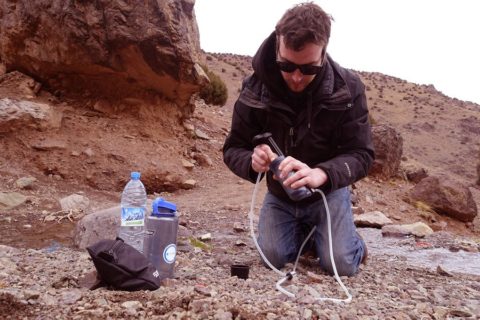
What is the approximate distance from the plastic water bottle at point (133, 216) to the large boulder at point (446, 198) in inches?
318

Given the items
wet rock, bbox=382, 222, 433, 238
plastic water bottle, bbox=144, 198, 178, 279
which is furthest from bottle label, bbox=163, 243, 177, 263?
wet rock, bbox=382, 222, 433, 238

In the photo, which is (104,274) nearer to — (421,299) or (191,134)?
(421,299)

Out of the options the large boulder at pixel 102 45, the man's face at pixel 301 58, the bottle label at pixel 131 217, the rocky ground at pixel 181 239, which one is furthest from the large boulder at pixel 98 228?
the large boulder at pixel 102 45

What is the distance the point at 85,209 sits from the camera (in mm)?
5789

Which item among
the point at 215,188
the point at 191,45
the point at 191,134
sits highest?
the point at 191,45

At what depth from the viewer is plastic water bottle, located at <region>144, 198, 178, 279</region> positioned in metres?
2.81

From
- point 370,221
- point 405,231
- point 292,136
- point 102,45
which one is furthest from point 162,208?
point 102,45

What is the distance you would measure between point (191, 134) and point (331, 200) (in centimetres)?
586

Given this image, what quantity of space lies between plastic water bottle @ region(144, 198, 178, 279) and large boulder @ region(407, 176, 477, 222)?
8.09 meters

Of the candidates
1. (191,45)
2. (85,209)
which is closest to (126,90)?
(191,45)

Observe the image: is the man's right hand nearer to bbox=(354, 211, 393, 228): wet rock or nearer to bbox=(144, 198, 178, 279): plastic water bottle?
bbox=(144, 198, 178, 279): plastic water bottle

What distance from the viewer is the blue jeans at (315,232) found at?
339cm

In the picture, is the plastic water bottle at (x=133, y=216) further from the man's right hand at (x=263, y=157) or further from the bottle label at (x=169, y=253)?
the man's right hand at (x=263, y=157)

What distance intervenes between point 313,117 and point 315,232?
923 millimetres
